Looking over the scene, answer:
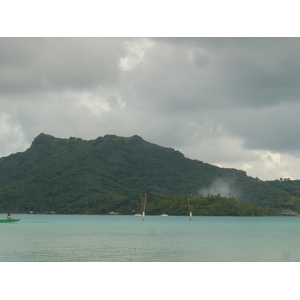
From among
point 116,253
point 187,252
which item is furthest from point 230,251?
point 116,253

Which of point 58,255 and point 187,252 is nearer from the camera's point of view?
point 58,255
